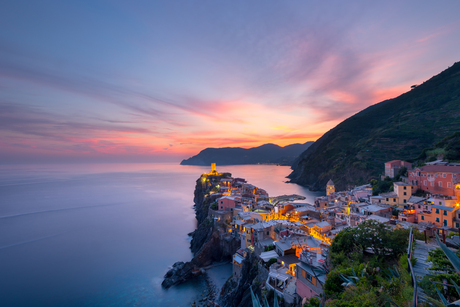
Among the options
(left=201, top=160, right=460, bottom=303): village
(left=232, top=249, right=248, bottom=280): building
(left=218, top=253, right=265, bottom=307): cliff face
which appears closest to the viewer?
(left=201, top=160, right=460, bottom=303): village

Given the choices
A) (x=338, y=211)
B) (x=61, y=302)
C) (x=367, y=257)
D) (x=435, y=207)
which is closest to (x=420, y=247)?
(x=367, y=257)

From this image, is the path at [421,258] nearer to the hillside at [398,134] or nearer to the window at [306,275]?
the window at [306,275]

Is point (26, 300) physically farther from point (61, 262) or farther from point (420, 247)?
point (420, 247)

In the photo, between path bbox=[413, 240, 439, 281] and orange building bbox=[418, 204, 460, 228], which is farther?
orange building bbox=[418, 204, 460, 228]

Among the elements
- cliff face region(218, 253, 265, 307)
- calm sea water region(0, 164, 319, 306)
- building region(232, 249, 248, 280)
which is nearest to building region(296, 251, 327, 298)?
cliff face region(218, 253, 265, 307)

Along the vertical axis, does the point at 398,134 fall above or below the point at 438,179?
above

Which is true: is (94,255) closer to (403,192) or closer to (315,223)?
(315,223)

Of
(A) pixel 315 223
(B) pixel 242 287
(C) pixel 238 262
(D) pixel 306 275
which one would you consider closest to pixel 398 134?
(A) pixel 315 223

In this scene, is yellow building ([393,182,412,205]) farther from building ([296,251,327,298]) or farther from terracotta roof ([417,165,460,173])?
building ([296,251,327,298])
